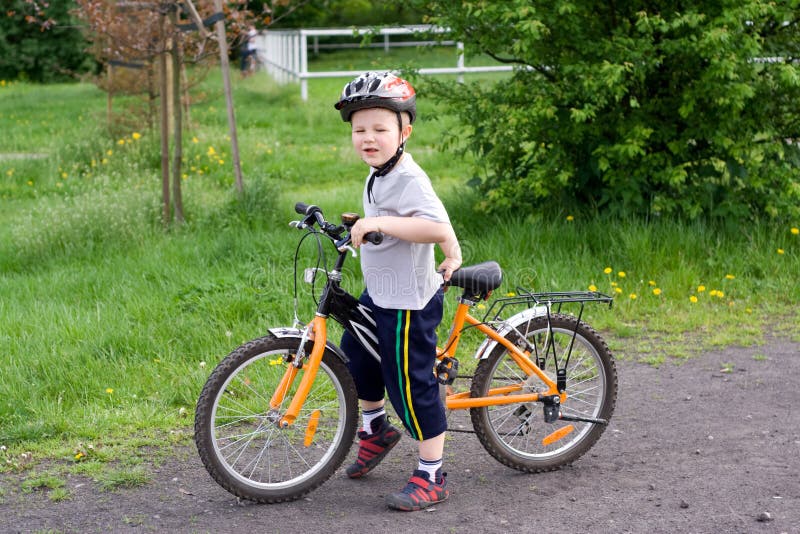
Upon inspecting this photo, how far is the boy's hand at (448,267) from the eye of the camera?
3.79 meters

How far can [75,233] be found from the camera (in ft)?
25.5

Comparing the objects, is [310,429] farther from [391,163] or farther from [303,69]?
[303,69]

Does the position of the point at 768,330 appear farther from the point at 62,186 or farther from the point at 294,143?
the point at 294,143

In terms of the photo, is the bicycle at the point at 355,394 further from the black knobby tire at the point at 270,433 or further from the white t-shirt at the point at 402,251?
the white t-shirt at the point at 402,251

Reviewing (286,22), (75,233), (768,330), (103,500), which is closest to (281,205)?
(75,233)

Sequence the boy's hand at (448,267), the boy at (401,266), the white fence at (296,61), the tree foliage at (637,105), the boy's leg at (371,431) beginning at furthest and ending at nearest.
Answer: the white fence at (296,61)
the tree foliage at (637,105)
the boy's leg at (371,431)
the boy's hand at (448,267)
the boy at (401,266)

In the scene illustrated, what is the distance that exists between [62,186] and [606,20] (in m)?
5.91

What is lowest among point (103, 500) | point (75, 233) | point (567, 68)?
point (103, 500)

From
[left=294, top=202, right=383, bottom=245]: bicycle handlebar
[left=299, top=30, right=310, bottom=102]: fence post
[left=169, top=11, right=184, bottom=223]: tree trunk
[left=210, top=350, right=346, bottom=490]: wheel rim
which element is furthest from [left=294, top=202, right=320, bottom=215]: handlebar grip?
[left=299, top=30, right=310, bottom=102]: fence post

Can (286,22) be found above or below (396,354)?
above

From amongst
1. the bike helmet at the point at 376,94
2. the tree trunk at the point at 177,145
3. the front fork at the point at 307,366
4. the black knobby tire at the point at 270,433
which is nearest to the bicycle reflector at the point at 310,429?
the black knobby tire at the point at 270,433

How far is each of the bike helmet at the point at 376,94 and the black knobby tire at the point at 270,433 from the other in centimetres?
94

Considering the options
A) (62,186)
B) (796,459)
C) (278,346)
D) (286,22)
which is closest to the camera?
(278,346)

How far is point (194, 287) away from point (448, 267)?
3163 mm
